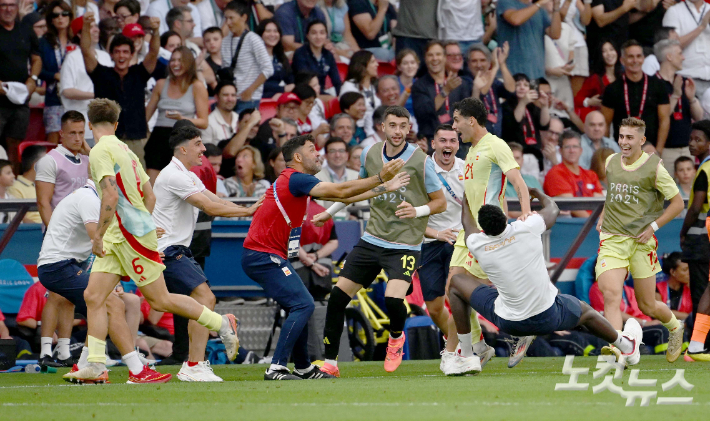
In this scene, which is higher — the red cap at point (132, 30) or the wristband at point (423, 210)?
the red cap at point (132, 30)

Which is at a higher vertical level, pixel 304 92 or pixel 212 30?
pixel 212 30

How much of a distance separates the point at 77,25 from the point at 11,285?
13.1 ft

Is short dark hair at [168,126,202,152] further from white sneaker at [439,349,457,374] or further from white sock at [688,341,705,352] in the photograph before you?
white sock at [688,341,705,352]

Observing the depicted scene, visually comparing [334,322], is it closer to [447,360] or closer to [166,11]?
[447,360]

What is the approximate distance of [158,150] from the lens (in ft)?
44.9

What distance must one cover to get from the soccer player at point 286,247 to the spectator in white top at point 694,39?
11.1m

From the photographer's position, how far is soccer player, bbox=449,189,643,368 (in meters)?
8.44

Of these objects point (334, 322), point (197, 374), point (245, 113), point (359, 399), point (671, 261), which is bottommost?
point (671, 261)

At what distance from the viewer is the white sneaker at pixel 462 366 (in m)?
9.26

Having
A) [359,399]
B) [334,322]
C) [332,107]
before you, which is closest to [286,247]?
[334,322]

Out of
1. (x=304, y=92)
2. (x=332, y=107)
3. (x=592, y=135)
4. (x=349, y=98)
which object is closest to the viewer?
(x=304, y=92)

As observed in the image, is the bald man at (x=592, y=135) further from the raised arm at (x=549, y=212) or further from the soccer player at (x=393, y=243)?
the raised arm at (x=549, y=212)

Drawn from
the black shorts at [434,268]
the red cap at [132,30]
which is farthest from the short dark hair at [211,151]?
the black shorts at [434,268]

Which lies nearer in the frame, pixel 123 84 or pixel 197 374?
pixel 197 374
